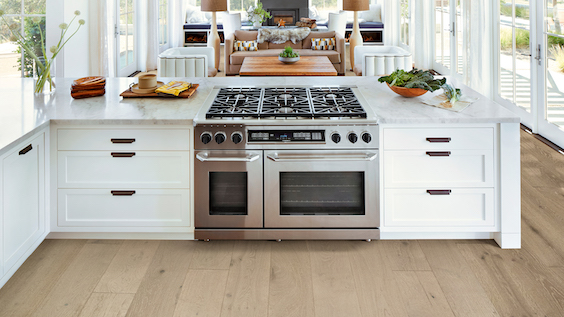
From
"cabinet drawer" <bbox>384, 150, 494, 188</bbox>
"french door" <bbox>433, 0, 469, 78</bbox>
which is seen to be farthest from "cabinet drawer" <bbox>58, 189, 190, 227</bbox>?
"french door" <bbox>433, 0, 469, 78</bbox>

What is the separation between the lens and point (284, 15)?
43.9ft

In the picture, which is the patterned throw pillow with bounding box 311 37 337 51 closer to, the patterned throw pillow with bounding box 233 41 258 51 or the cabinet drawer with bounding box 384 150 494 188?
the patterned throw pillow with bounding box 233 41 258 51

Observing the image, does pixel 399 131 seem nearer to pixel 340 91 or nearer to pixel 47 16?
pixel 340 91

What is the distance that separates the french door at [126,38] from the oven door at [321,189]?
5.95 meters

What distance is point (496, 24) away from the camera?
6.05 m

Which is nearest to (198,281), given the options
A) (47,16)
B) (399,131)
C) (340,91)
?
(399,131)

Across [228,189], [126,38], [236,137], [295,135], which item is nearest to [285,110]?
[295,135]

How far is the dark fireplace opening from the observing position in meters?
13.3

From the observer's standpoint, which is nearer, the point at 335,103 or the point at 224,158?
the point at 224,158

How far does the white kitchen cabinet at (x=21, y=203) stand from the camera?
2256mm

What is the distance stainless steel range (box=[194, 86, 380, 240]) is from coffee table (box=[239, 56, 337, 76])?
9.69 feet

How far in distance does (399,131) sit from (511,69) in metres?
3.58

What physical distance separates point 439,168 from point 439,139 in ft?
0.51

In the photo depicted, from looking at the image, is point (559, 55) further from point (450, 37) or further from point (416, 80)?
point (450, 37)
